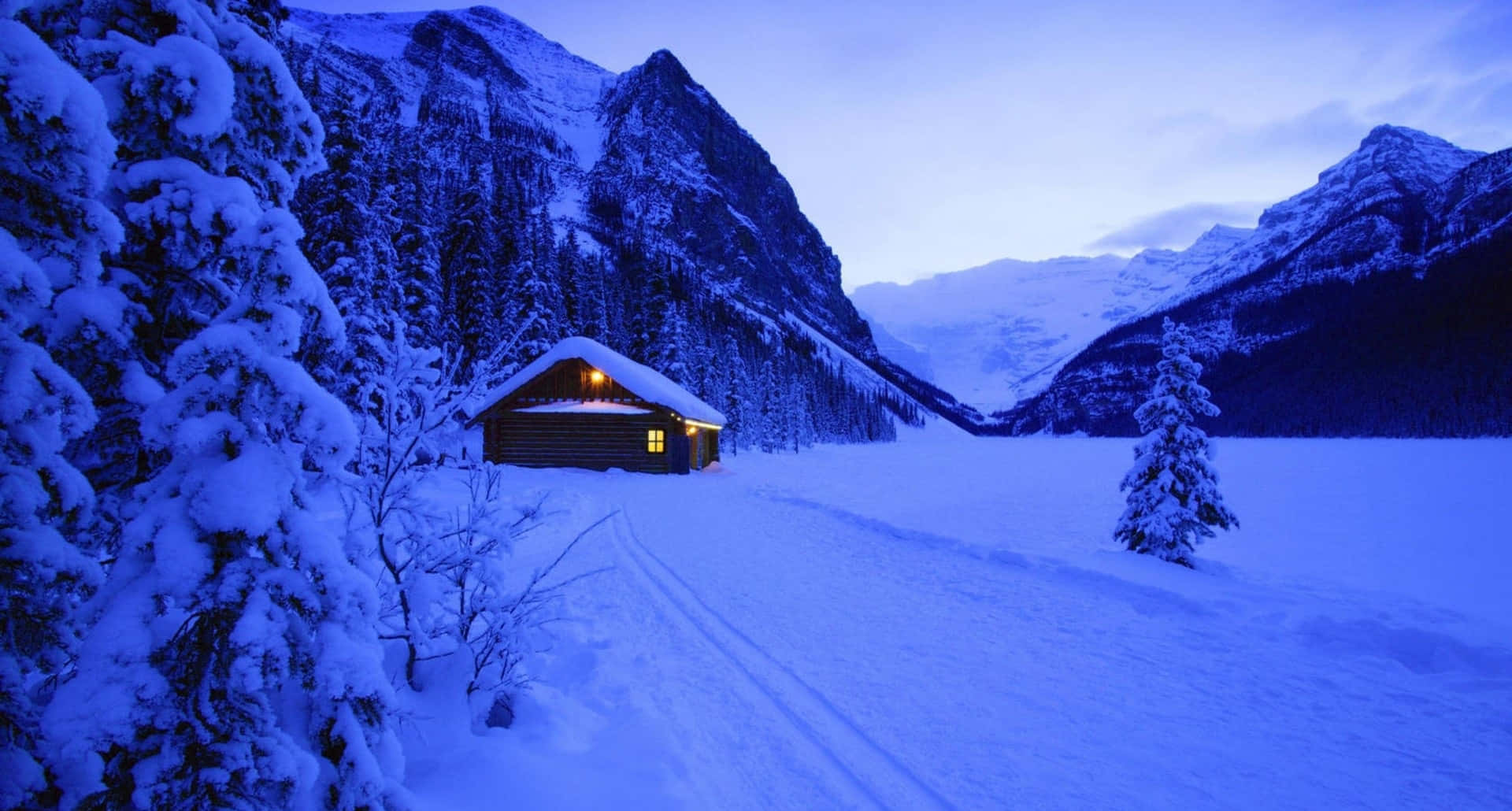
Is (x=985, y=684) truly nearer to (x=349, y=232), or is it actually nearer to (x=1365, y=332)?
(x=349, y=232)

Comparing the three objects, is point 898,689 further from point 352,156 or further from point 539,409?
point 352,156

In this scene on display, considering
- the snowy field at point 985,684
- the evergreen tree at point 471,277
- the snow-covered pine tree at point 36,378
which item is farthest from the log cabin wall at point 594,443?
the snow-covered pine tree at point 36,378

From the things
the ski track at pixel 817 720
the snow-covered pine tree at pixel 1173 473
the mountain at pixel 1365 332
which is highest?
the mountain at pixel 1365 332

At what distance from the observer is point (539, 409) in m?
27.5

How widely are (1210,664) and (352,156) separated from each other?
93.8 ft

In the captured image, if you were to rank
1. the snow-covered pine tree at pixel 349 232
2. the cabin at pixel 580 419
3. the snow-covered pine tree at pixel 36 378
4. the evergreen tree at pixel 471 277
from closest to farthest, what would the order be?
the snow-covered pine tree at pixel 36 378, the snow-covered pine tree at pixel 349 232, the cabin at pixel 580 419, the evergreen tree at pixel 471 277

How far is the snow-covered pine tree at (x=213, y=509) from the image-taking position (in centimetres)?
198

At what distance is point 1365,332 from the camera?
111875 millimetres

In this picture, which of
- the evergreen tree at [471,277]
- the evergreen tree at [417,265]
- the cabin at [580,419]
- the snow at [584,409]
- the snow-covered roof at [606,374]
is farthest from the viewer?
the evergreen tree at [471,277]

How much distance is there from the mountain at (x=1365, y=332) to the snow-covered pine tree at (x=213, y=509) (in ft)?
387

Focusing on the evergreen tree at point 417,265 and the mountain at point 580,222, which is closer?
the evergreen tree at point 417,265

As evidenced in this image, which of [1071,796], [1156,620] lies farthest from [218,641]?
[1156,620]

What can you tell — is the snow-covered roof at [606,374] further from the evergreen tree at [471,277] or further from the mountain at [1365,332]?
the mountain at [1365,332]

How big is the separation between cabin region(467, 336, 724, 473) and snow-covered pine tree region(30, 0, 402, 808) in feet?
80.3
